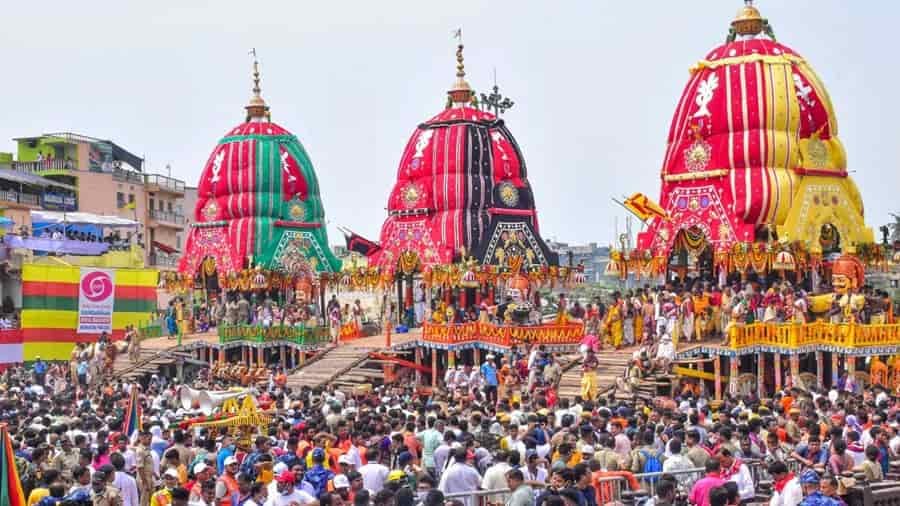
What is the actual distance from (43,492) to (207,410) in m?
9.59

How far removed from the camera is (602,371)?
1164 inches

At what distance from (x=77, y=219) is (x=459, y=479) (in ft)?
149

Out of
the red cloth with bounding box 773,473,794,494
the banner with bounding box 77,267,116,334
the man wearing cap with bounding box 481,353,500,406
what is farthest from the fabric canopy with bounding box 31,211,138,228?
the red cloth with bounding box 773,473,794,494

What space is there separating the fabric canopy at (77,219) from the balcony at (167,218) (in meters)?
8.22

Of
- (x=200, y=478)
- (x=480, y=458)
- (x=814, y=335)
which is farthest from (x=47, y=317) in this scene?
(x=200, y=478)

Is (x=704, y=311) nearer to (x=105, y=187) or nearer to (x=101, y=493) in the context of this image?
(x=101, y=493)

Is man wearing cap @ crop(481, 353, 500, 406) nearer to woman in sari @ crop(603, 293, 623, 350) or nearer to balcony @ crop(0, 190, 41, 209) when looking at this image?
woman in sari @ crop(603, 293, 623, 350)

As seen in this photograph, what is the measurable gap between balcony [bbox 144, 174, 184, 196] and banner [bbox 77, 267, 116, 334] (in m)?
19.8

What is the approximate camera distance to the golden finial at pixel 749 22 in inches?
1358

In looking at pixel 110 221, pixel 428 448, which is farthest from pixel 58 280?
pixel 428 448

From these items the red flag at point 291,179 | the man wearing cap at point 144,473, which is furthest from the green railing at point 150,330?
the man wearing cap at point 144,473

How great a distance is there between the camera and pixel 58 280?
44500 millimetres

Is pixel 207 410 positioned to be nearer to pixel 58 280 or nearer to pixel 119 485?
pixel 119 485

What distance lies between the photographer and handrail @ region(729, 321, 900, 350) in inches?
1081
